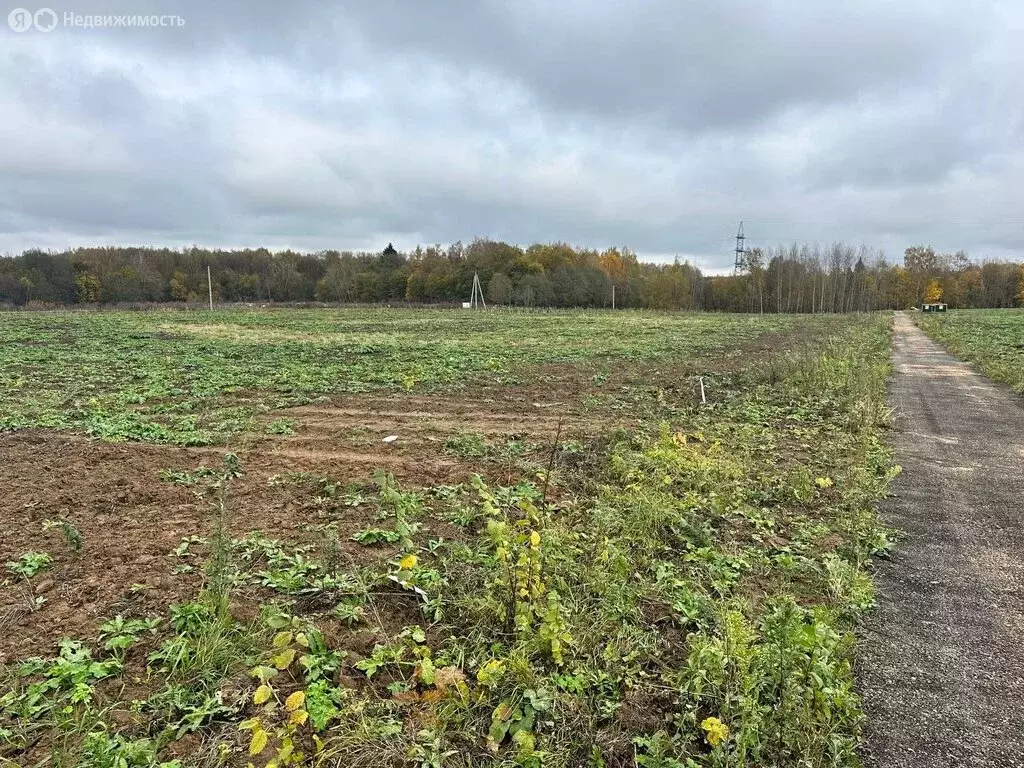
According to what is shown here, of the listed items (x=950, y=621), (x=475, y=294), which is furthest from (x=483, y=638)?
(x=475, y=294)

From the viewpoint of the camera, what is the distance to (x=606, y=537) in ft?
15.7

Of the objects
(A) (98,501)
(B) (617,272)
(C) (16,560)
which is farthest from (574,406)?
(B) (617,272)

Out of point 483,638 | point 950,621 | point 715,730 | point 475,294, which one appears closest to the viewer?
point 715,730

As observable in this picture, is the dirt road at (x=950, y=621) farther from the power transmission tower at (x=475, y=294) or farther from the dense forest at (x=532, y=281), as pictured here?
the dense forest at (x=532, y=281)

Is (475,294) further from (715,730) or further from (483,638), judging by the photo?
(715,730)

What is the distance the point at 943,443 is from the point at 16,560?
33.5 feet

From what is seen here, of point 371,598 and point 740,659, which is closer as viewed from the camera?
point 740,659

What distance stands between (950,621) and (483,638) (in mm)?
2954

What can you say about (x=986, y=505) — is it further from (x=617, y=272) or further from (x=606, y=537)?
(x=617, y=272)

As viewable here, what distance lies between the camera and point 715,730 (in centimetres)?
267

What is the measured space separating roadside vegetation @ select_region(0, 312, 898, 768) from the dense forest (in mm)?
70101

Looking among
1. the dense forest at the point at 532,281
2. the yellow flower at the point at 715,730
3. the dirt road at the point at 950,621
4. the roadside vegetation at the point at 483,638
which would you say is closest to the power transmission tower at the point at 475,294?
the dense forest at the point at 532,281

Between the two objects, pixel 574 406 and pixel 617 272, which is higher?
pixel 617 272

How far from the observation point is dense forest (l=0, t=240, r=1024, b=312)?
80.4 metres
